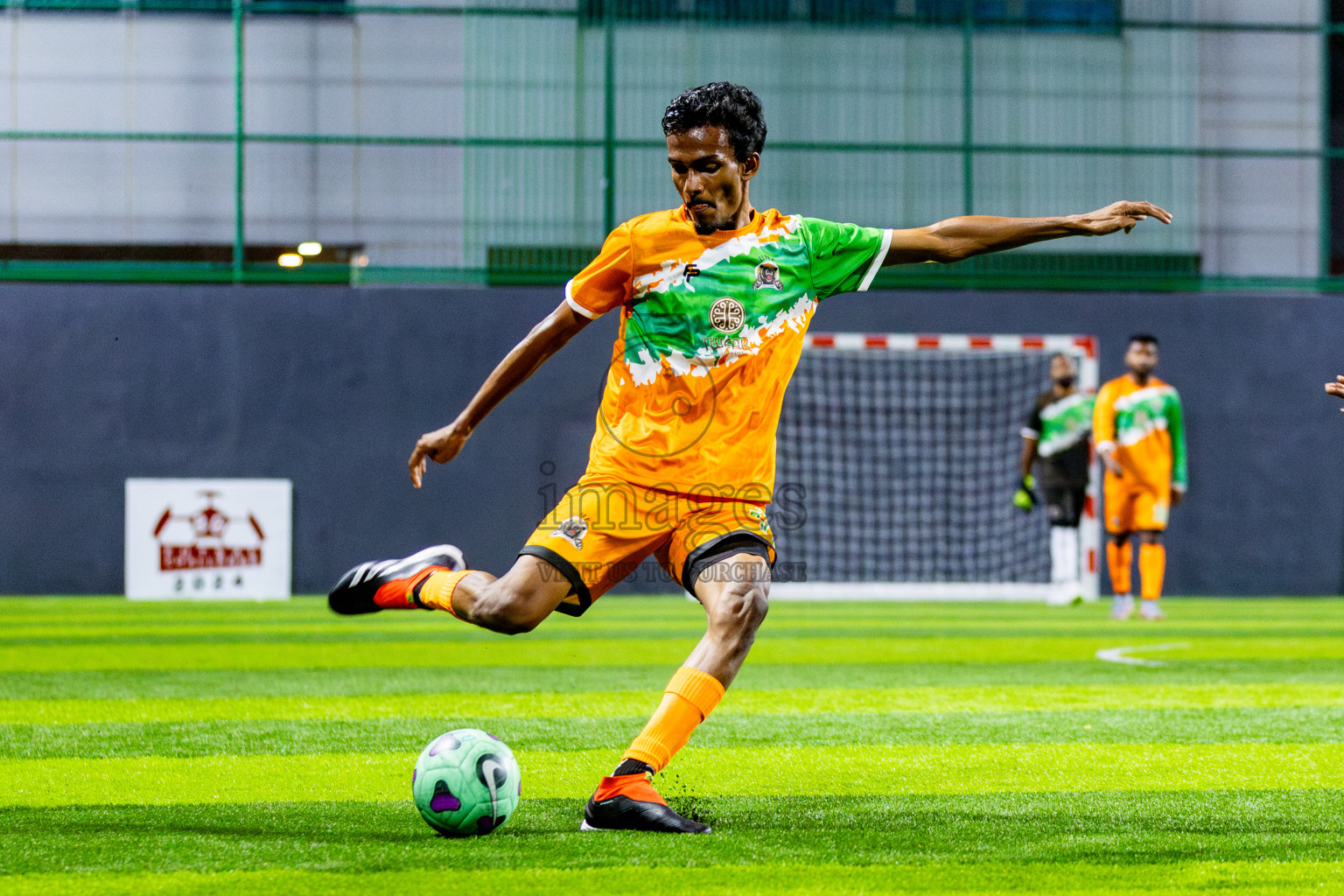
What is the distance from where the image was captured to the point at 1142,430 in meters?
11.5

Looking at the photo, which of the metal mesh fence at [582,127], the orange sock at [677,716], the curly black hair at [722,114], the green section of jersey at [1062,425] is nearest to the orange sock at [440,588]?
the orange sock at [677,716]

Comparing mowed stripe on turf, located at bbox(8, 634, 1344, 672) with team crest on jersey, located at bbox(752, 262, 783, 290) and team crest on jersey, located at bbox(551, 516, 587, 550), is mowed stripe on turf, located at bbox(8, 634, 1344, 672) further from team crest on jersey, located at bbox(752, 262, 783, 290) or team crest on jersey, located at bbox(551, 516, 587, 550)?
team crest on jersey, located at bbox(752, 262, 783, 290)

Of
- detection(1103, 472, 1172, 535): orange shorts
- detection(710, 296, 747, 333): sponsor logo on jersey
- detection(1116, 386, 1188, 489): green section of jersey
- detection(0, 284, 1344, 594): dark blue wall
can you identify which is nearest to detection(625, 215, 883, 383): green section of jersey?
detection(710, 296, 747, 333): sponsor logo on jersey

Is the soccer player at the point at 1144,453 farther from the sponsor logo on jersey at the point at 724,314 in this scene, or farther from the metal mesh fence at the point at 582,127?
the sponsor logo on jersey at the point at 724,314

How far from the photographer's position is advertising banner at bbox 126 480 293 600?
13.7 metres

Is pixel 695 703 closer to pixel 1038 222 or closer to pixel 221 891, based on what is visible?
pixel 221 891

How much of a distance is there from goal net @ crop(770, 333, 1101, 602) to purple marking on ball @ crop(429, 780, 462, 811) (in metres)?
11.0

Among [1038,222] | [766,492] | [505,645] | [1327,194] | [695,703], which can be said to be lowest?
[505,645]

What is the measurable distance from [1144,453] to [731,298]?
27.8 ft

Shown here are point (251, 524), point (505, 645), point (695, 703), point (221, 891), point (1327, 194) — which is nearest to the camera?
point (221, 891)

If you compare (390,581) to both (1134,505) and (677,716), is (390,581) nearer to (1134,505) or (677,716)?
(677,716)

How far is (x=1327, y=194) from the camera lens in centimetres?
1547

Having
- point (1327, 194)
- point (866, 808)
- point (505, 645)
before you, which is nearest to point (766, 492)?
point (866, 808)

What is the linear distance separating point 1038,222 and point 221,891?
98.4 inches
